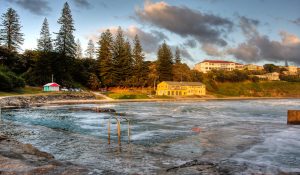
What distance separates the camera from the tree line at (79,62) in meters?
87.2

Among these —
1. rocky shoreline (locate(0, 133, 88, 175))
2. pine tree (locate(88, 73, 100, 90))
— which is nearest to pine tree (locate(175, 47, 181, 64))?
pine tree (locate(88, 73, 100, 90))

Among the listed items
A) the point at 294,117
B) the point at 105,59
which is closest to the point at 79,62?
the point at 105,59

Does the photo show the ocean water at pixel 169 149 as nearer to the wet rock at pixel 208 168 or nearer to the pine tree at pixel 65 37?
the wet rock at pixel 208 168

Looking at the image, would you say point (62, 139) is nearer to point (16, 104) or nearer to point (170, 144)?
point (170, 144)

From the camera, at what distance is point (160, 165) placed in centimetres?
1395

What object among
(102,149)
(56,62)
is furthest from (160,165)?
(56,62)

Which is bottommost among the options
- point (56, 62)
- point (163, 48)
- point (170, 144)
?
point (170, 144)

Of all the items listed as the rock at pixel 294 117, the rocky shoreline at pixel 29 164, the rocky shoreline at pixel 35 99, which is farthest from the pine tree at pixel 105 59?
the rocky shoreline at pixel 29 164

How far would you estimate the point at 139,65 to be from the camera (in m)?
111

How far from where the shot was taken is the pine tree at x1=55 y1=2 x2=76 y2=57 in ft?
302

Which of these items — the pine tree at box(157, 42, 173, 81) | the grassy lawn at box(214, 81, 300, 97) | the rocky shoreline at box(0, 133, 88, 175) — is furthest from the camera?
the grassy lawn at box(214, 81, 300, 97)

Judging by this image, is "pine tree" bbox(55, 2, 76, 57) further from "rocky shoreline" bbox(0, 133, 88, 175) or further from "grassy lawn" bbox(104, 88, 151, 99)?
"rocky shoreline" bbox(0, 133, 88, 175)

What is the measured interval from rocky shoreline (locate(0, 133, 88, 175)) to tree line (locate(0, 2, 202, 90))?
174 feet

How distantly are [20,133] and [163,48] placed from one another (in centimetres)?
10013
